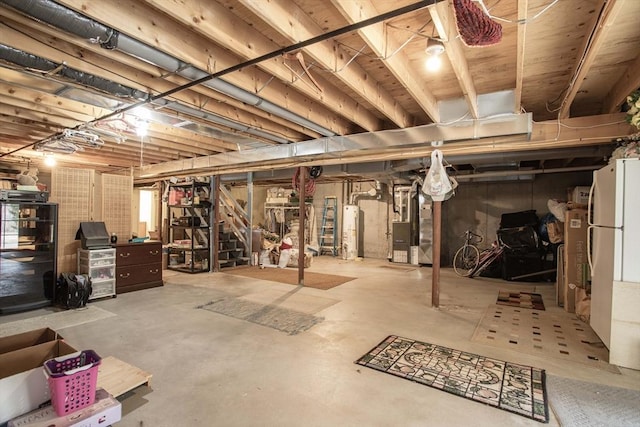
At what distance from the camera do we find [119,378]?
7.18ft

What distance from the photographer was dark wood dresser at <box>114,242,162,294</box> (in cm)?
481

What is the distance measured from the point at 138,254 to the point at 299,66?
13.3ft

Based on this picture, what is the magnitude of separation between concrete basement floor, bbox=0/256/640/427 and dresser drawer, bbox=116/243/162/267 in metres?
0.50

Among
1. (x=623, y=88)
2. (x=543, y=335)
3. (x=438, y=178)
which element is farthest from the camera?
(x=438, y=178)

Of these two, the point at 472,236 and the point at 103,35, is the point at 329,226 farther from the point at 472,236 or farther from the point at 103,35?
the point at 103,35

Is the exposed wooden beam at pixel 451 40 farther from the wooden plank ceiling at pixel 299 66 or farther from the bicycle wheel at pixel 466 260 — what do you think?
the bicycle wheel at pixel 466 260

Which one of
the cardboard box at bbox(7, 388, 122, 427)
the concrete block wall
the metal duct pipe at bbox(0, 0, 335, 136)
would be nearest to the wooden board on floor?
the cardboard box at bbox(7, 388, 122, 427)

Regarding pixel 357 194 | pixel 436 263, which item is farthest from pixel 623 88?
pixel 357 194

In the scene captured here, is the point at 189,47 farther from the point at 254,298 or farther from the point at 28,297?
the point at 28,297

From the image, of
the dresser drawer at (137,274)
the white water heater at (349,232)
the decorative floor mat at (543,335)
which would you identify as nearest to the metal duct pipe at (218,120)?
the dresser drawer at (137,274)

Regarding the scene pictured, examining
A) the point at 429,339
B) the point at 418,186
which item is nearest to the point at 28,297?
the point at 429,339

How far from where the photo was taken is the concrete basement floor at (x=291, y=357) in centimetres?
198

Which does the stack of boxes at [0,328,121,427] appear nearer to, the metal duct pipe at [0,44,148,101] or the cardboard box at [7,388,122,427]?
the cardboard box at [7,388,122,427]

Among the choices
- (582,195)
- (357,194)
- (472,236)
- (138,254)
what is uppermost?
(357,194)
